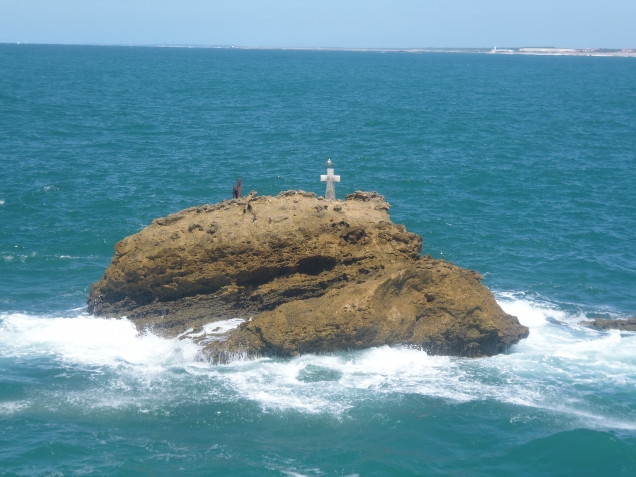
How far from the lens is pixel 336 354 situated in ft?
64.1

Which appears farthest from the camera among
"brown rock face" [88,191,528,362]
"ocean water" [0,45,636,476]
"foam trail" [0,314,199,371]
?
"foam trail" [0,314,199,371]

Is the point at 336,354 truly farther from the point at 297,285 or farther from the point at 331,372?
the point at 297,285

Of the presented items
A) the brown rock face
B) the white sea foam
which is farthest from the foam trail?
the brown rock face

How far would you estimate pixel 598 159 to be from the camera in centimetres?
4622

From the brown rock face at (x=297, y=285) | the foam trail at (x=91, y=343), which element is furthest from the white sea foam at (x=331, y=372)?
the brown rock face at (x=297, y=285)

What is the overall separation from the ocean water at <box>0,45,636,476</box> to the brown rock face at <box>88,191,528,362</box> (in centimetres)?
59

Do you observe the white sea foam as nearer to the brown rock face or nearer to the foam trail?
the foam trail

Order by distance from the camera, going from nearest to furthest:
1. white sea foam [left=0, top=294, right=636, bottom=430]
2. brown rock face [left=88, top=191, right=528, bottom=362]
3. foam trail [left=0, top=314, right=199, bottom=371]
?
white sea foam [left=0, top=294, right=636, bottom=430] → brown rock face [left=88, top=191, right=528, bottom=362] → foam trail [left=0, top=314, right=199, bottom=371]

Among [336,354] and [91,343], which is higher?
[336,354]

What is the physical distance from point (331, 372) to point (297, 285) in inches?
113

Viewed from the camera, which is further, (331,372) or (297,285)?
(297,285)

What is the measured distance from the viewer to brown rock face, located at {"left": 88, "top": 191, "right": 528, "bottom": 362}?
64.0 feet

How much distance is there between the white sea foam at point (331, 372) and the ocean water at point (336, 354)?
66 millimetres

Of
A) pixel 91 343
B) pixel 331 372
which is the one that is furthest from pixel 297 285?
pixel 91 343
